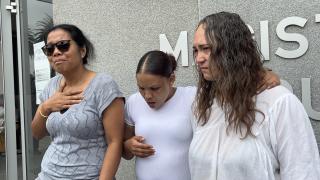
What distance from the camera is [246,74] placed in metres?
1.82

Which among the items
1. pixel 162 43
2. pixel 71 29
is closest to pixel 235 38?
pixel 71 29

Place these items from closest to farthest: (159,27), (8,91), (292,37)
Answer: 1. (292,37)
2. (159,27)
3. (8,91)

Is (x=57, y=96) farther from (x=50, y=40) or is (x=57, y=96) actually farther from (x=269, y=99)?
(x=269, y=99)

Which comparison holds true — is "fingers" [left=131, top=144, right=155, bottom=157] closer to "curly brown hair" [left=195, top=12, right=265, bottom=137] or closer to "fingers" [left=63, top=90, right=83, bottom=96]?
"fingers" [left=63, top=90, right=83, bottom=96]

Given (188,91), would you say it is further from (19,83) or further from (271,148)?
(19,83)

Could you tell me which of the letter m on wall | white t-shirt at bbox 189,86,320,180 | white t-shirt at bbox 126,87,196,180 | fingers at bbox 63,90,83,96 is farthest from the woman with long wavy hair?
the letter m on wall

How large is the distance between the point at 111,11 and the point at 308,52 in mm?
1914

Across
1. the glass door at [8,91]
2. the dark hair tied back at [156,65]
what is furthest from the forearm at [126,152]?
the glass door at [8,91]

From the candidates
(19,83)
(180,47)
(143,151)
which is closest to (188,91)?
(143,151)

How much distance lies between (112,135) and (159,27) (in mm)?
1586

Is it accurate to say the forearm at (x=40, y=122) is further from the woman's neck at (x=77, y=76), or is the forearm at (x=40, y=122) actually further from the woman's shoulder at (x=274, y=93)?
the woman's shoulder at (x=274, y=93)

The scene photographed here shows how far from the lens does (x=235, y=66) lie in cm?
182

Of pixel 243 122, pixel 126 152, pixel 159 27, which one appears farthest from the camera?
pixel 159 27

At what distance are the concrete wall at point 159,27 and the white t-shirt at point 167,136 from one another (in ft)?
2.50
